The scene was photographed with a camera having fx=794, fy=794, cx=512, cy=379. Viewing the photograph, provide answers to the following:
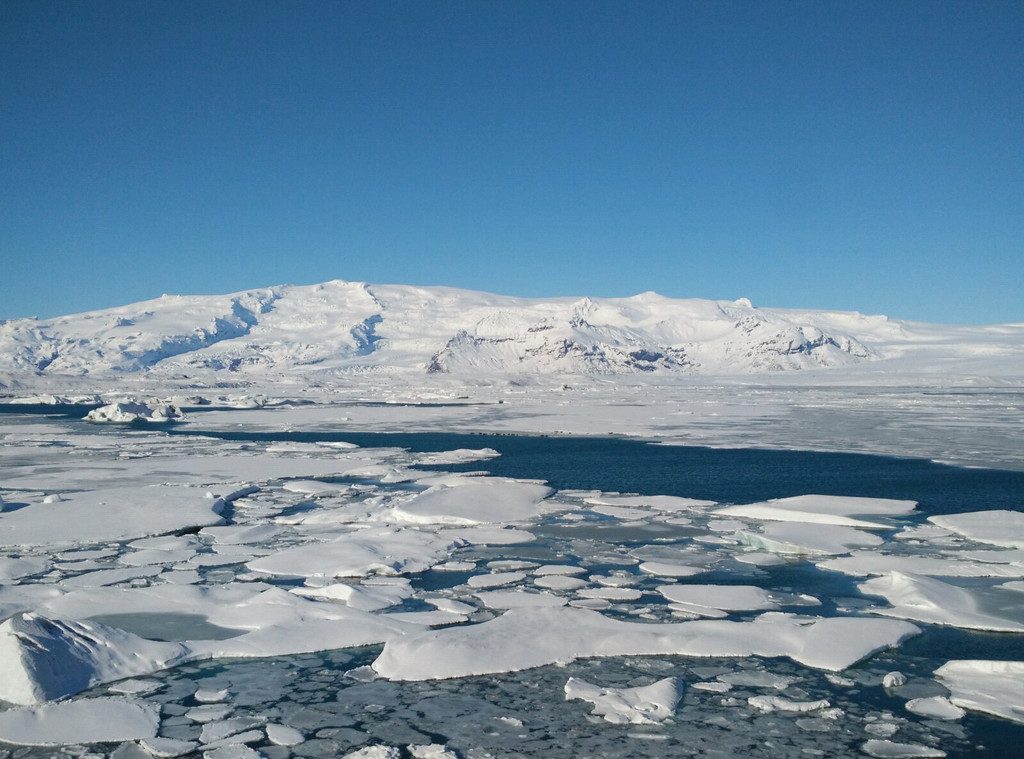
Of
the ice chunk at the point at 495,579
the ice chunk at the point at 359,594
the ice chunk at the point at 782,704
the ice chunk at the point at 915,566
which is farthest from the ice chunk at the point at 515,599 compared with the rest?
the ice chunk at the point at 915,566

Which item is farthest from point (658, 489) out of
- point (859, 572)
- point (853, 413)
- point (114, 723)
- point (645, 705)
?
point (853, 413)

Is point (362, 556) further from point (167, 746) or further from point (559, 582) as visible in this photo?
point (167, 746)

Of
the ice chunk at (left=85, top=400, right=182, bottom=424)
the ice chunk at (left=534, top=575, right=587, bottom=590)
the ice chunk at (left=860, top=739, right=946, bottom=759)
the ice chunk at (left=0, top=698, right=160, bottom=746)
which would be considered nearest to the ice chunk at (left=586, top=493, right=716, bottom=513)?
the ice chunk at (left=534, top=575, right=587, bottom=590)

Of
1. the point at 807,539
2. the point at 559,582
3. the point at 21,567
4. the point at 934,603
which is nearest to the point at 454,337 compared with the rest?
the point at 807,539

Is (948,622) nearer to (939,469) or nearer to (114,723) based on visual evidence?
(114,723)

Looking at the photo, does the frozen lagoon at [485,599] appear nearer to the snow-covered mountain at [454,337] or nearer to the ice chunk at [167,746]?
the ice chunk at [167,746]

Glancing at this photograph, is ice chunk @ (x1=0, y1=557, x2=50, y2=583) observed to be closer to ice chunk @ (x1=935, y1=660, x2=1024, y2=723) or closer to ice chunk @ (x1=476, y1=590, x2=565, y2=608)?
ice chunk @ (x1=476, y1=590, x2=565, y2=608)
